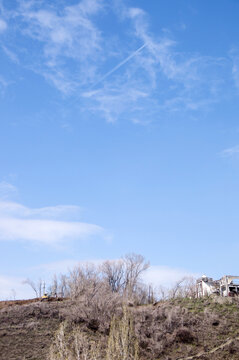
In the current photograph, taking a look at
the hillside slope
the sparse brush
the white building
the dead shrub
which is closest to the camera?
the sparse brush

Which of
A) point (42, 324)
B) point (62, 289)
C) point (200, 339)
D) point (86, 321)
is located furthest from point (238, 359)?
point (62, 289)

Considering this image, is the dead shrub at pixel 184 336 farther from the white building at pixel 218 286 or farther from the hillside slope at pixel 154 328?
the white building at pixel 218 286

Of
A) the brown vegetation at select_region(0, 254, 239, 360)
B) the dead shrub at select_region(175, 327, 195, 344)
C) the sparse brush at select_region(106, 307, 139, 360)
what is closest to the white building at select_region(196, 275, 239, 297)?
the brown vegetation at select_region(0, 254, 239, 360)

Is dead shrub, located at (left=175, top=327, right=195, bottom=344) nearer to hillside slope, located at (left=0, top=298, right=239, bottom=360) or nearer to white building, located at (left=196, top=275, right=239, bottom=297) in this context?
hillside slope, located at (left=0, top=298, right=239, bottom=360)

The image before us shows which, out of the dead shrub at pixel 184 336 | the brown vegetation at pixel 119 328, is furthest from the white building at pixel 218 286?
the dead shrub at pixel 184 336

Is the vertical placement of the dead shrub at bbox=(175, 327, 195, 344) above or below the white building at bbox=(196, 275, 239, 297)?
below

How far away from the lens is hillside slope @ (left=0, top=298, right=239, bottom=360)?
34269mm

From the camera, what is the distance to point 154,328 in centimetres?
3750

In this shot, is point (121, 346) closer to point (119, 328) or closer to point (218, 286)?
point (119, 328)

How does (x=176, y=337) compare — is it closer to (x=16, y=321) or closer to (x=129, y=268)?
(x=16, y=321)

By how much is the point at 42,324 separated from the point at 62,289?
107 ft

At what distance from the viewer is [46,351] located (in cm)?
3403

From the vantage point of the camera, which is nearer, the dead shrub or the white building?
the dead shrub

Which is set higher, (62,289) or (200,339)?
(62,289)
